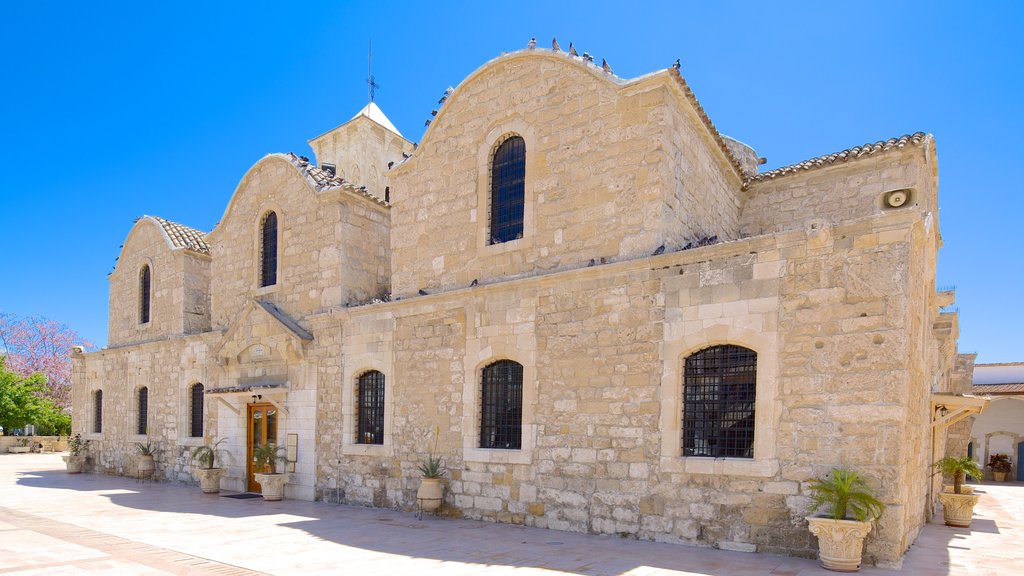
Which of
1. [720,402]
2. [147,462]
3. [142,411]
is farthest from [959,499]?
[142,411]

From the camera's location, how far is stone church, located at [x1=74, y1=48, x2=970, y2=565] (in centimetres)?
711

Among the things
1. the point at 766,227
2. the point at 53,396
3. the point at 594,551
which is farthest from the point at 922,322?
the point at 53,396

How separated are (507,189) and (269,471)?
7.72 meters

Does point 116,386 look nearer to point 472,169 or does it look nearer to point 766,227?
point 472,169

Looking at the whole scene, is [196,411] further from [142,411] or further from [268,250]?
[268,250]

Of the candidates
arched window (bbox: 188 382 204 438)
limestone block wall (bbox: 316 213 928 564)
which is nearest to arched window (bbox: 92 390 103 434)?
arched window (bbox: 188 382 204 438)

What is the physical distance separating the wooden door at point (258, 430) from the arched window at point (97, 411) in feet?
29.6

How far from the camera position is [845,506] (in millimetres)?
6523

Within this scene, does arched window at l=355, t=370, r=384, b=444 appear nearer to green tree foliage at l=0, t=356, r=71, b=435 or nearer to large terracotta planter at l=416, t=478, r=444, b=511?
large terracotta planter at l=416, t=478, r=444, b=511

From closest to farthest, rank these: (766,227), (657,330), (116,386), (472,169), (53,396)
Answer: (657,330)
(472,169)
(766,227)
(116,386)
(53,396)

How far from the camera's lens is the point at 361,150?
19250 mm

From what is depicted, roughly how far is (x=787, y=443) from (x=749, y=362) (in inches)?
40.5

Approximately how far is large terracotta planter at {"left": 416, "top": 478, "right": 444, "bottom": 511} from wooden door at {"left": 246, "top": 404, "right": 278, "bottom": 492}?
4892 millimetres

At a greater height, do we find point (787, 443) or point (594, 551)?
point (787, 443)
